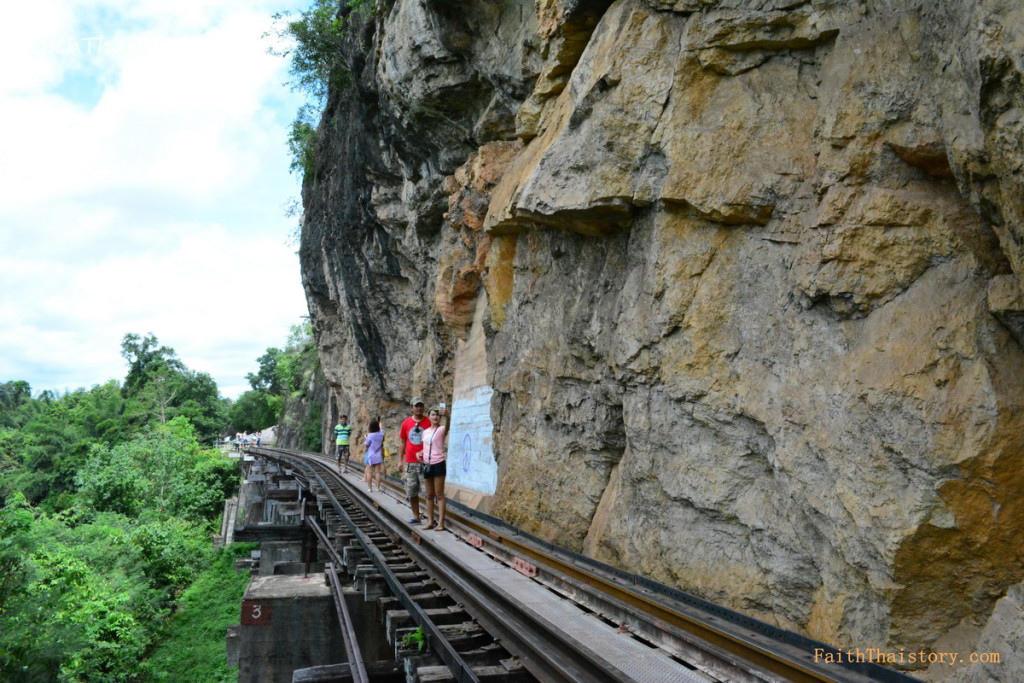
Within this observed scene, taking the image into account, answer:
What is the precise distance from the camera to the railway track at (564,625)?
4348 millimetres

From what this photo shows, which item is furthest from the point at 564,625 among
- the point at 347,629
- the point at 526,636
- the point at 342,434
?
the point at 342,434

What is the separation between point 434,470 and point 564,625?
4763 millimetres

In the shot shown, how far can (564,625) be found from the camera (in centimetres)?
536

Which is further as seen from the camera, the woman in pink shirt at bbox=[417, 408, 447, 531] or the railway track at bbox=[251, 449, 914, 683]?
the woman in pink shirt at bbox=[417, 408, 447, 531]

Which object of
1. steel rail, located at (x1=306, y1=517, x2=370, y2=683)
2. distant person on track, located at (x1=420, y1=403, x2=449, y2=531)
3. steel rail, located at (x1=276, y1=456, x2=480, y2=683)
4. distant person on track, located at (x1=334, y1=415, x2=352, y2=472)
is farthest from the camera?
distant person on track, located at (x1=334, y1=415, x2=352, y2=472)

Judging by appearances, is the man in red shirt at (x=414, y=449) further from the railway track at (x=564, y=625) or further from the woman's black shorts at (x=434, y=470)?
the railway track at (x=564, y=625)

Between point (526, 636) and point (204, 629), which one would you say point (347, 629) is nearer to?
point (526, 636)

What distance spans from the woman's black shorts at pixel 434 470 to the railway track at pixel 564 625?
112cm

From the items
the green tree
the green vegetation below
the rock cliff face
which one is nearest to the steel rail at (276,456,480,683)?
the rock cliff face

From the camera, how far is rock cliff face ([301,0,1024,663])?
14.6 ft

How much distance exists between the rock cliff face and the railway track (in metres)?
0.50

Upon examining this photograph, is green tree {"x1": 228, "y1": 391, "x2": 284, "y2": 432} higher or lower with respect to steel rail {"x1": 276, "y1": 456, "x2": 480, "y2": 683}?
higher

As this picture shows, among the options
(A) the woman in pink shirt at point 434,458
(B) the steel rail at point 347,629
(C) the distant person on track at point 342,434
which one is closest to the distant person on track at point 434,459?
(A) the woman in pink shirt at point 434,458

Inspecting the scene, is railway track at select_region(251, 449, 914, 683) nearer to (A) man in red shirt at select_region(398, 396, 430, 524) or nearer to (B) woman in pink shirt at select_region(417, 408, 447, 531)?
(B) woman in pink shirt at select_region(417, 408, 447, 531)
